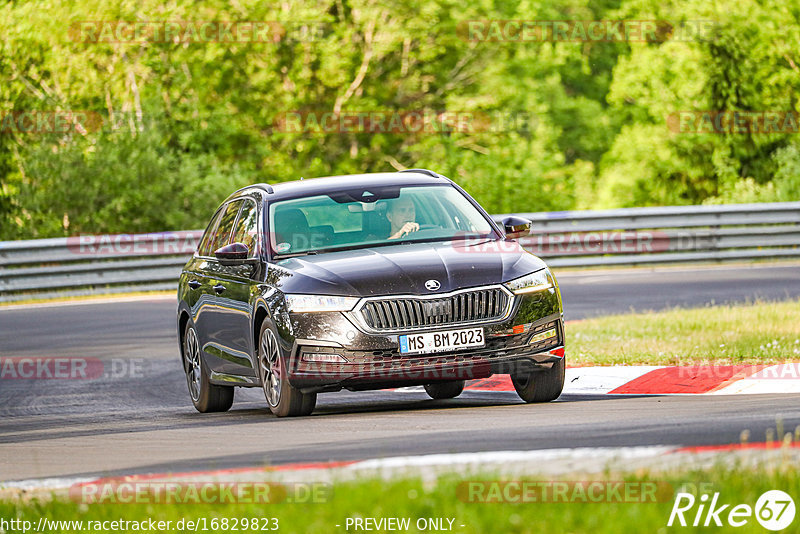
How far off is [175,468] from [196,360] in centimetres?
459

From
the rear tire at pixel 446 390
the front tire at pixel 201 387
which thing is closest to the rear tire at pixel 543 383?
the rear tire at pixel 446 390

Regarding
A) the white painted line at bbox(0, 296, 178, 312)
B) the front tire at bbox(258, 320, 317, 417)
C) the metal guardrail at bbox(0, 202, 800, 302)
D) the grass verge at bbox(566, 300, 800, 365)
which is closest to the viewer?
the front tire at bbox(258, 320, 317, 417)

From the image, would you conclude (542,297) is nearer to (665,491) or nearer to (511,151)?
(665,491)

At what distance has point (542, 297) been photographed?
9711 mm

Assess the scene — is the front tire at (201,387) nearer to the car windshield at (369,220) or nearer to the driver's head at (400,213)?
the car windshield at (369,220)

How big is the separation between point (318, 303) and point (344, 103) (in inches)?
1389

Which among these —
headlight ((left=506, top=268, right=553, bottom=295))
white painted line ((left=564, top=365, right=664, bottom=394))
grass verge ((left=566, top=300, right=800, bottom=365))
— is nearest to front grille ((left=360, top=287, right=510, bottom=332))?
headlight ((left=506, top=268, right=553, bottom=295))

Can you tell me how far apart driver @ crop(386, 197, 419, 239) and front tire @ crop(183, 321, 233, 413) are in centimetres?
205

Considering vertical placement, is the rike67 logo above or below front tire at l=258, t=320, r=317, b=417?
above

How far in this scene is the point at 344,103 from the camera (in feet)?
145

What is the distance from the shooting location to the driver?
10539mm

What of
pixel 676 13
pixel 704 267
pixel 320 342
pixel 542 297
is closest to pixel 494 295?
pixel 542 297

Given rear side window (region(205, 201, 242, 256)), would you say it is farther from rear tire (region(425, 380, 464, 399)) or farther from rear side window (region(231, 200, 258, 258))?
rear tire (region(425, 380, 464, 399))

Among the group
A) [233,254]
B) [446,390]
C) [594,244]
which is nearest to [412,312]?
[233,254]
